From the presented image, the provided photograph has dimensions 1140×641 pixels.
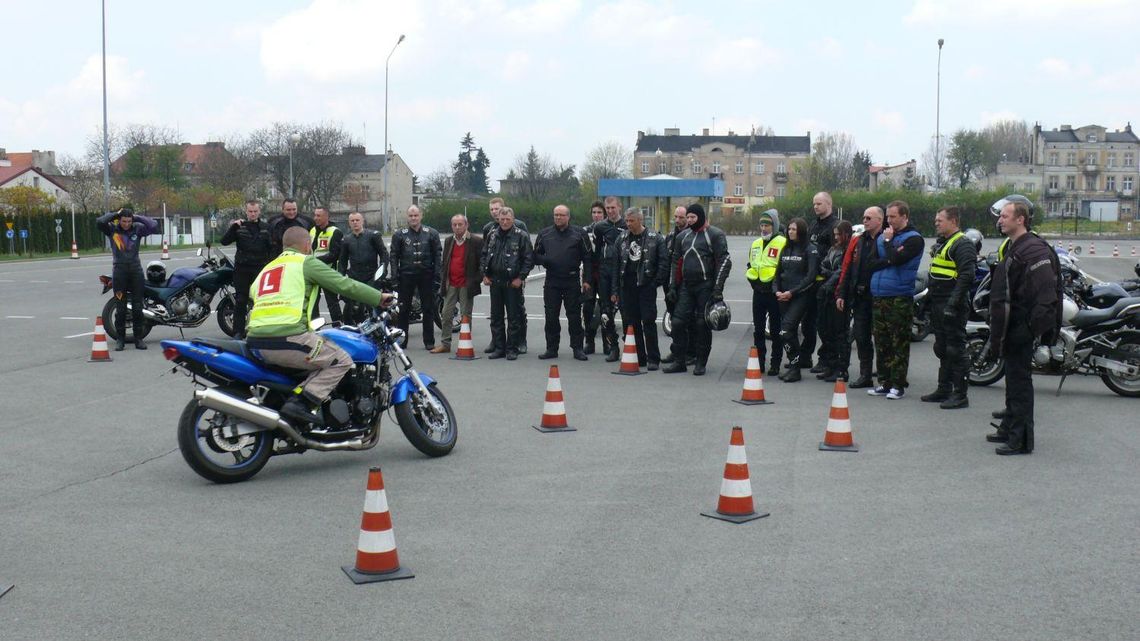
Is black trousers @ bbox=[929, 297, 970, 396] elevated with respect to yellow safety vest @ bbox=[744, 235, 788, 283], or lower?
lower

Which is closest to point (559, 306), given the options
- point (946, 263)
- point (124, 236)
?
point (946, 263)

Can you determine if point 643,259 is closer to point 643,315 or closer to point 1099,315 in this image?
point 643,315

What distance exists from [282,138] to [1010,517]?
306 ft

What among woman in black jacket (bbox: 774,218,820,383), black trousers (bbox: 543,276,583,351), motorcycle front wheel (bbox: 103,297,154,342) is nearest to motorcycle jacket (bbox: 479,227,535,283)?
black trousers (bbox: 543,276,583,351)

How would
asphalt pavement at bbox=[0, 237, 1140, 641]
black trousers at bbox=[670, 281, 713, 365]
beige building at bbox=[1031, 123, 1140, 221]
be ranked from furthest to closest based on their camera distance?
1. beige building at bbox=[1031, 123, 1140, 221]
2. black trousers at bbox=[670, 281, 713, 365]
3. asphalt pavement at bbox=[0, 237, 1140, 641]

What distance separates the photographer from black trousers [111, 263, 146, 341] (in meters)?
14.8

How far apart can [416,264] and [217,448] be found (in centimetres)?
759

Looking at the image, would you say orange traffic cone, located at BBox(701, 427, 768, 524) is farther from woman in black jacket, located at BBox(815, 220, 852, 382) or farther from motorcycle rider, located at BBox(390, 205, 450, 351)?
motorcycle rider, located at BBox(390, 205, 450, 351)

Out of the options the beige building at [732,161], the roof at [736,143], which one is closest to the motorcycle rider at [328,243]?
the beige building at [732,161]

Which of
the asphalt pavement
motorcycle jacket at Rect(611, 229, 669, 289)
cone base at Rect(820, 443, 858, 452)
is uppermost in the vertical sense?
motorcycle jacket at Rect(611, 229, 669, 289)

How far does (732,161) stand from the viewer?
14025 cm

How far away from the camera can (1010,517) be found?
667cm

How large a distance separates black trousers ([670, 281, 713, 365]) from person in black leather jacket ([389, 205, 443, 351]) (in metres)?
3.64

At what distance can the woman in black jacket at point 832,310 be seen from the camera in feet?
40.6
